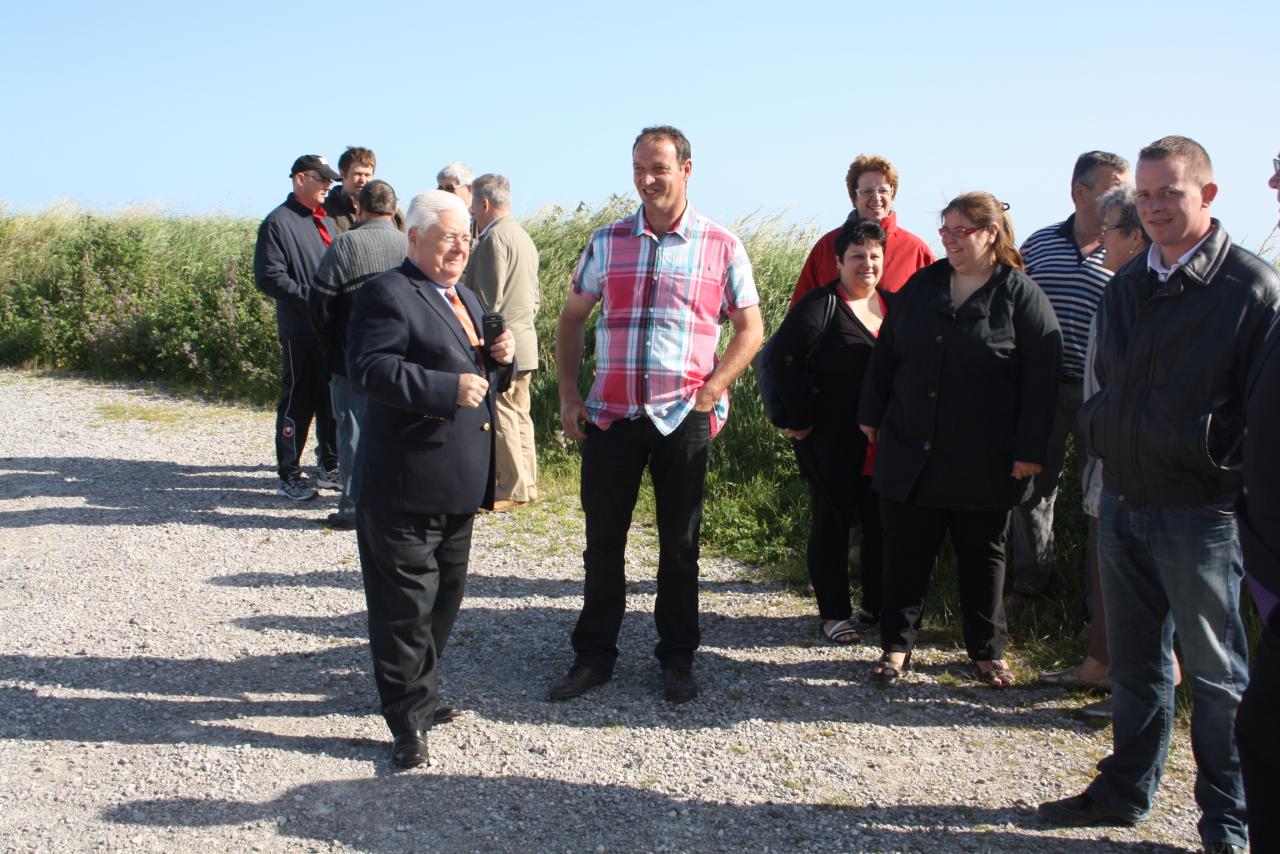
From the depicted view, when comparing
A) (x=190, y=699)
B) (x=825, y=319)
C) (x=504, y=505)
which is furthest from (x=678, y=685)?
(x=504, y=505)

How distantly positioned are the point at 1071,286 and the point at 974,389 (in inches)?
35.5

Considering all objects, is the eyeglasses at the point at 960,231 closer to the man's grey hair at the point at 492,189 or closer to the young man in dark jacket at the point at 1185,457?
the young man in dark jacket at the point at 1185,457

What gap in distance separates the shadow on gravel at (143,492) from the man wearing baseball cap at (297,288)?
17.6 inches

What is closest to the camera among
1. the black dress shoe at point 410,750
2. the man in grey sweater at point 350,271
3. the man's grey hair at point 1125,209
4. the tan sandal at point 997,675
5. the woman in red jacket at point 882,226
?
the black dress shoe at point 410,750

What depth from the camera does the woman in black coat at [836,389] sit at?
17.4ft

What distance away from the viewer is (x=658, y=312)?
4738 millimetres

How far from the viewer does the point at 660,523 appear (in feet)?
16.5

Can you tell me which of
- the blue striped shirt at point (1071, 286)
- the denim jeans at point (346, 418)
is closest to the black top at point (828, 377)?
the blue striped shirt at point (1071, 286)

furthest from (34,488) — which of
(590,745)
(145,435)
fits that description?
(590,745)

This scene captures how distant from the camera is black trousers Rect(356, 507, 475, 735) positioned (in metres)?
4.22

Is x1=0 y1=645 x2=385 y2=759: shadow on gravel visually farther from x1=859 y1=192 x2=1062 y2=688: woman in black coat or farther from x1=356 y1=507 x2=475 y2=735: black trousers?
x1=859 y1=192 x2=1062 y2=688: woman in black coat

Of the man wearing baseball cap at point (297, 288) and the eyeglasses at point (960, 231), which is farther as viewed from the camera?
the man wearing baseball cap at point (297, 288)

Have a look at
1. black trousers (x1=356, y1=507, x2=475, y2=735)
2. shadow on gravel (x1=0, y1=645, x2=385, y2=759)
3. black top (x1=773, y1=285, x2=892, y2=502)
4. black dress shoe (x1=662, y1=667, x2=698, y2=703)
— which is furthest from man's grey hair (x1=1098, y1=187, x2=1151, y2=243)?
shadow on gravel (x1=0, y1=645, x2=385, y2=759)

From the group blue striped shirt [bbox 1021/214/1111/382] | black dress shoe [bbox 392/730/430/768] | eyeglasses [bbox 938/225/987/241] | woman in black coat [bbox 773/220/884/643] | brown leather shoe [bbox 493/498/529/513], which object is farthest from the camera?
brown leather shoe [bbox 493/498/529/513]
